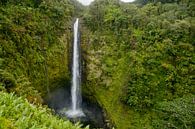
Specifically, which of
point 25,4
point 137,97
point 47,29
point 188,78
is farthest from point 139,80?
point 25,4

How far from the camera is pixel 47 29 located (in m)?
27.2

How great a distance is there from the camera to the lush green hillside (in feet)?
81.6

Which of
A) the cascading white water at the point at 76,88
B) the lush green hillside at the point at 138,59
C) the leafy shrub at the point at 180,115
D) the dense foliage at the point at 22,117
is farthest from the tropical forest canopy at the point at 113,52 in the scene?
the dense foliage at the point at 22,117

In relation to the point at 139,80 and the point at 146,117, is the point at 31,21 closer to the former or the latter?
the point at 139,80

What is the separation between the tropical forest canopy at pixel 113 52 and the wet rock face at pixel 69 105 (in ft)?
1.89

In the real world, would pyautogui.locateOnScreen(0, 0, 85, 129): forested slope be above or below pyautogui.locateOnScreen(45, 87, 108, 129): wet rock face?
above

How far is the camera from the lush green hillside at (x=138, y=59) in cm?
2488

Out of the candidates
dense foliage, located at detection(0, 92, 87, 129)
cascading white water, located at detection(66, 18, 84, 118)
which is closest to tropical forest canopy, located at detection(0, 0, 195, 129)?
cascading white water, located at detection(66, 18, 84, 118)

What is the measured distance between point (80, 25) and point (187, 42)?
29.4 ft

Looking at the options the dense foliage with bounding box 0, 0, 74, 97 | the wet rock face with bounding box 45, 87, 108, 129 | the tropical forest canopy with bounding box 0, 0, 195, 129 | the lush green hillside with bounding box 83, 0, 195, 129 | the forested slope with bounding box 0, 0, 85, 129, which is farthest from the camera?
the wet rock face with bounding box 45, 87, 108, 129

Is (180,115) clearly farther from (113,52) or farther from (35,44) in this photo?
(113,52)

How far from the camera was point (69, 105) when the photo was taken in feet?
91.8

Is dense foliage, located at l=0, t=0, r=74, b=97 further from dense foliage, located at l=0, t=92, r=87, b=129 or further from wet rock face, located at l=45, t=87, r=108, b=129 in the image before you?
dense foliage, located at l=0, t=92, r=87, b=129

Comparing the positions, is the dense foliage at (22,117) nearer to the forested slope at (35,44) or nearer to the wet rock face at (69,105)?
the forested slope at (35,44)
